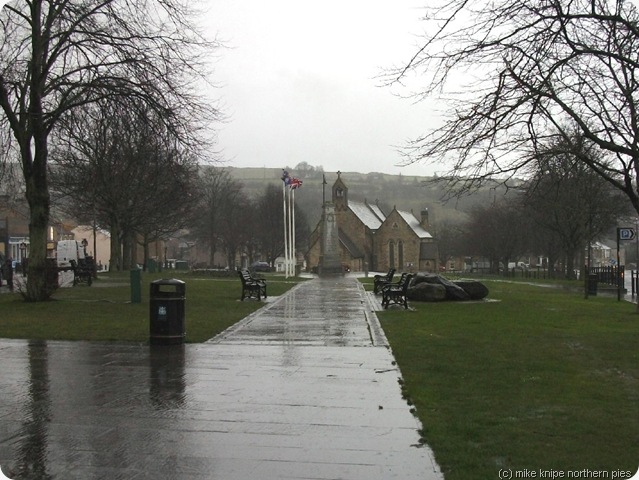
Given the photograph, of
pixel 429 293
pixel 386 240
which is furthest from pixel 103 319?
pixel 386 240

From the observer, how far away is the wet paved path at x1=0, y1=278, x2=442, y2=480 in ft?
16.6

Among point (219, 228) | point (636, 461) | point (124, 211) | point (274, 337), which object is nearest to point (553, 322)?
point (274, 337)

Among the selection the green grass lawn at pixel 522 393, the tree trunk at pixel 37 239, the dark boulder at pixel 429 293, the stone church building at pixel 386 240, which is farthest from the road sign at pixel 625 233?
the stone church building at pixel 386 240

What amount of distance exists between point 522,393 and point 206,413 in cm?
341

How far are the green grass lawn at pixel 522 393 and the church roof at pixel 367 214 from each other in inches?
3296

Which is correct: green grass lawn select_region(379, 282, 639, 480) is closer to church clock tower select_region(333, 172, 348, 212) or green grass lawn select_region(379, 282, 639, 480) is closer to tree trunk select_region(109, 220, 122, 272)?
tree trunk select_region(109, 220, 122, 272)

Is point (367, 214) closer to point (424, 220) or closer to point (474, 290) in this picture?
point (424, 220)

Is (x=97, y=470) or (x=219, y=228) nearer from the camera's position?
(x=97, y=470)

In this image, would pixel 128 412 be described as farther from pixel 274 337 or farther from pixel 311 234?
pixel 311 234

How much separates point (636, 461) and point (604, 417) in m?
1.42

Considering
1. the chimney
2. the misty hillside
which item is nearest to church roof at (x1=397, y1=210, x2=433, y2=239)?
the chimney

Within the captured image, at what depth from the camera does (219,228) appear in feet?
265

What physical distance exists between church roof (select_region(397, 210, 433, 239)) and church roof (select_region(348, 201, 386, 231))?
4476 mm

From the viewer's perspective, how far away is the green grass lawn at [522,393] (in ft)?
17.5
